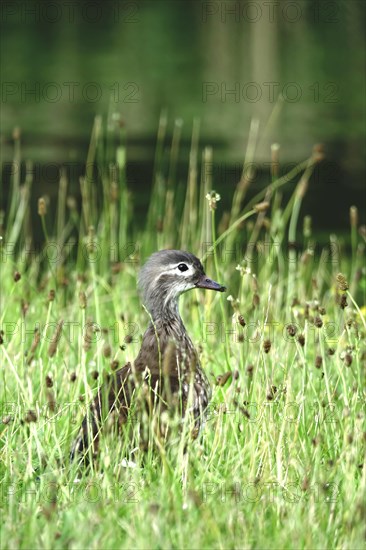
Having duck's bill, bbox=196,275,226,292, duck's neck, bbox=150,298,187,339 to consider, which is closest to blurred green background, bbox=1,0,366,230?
duck's bill, bbox=196,275,226,292

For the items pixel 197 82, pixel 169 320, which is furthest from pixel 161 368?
pixel 197 82

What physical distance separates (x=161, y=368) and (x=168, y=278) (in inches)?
26.6

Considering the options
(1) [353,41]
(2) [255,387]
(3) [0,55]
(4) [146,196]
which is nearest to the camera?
(2) [255,387]

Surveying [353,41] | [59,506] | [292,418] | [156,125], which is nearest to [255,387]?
[292,418]

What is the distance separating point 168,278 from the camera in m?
6.14

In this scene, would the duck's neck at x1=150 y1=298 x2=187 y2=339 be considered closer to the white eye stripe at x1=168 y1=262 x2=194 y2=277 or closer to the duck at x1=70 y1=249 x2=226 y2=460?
the duck at x1=70 y1=249 x2=226 y2=460

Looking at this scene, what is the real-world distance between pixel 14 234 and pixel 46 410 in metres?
3.85

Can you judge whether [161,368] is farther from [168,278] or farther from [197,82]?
[197,82]

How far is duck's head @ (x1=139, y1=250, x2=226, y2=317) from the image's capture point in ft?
20.1

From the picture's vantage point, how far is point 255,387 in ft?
19.1

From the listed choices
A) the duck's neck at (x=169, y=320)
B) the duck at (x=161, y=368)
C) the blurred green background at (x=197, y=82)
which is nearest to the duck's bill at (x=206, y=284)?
the duck at (x=161, y=368)

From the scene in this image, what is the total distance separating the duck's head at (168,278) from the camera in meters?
6.14

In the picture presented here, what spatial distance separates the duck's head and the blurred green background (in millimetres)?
3107

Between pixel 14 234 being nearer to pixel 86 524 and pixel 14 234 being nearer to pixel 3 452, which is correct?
pixel 3 452
